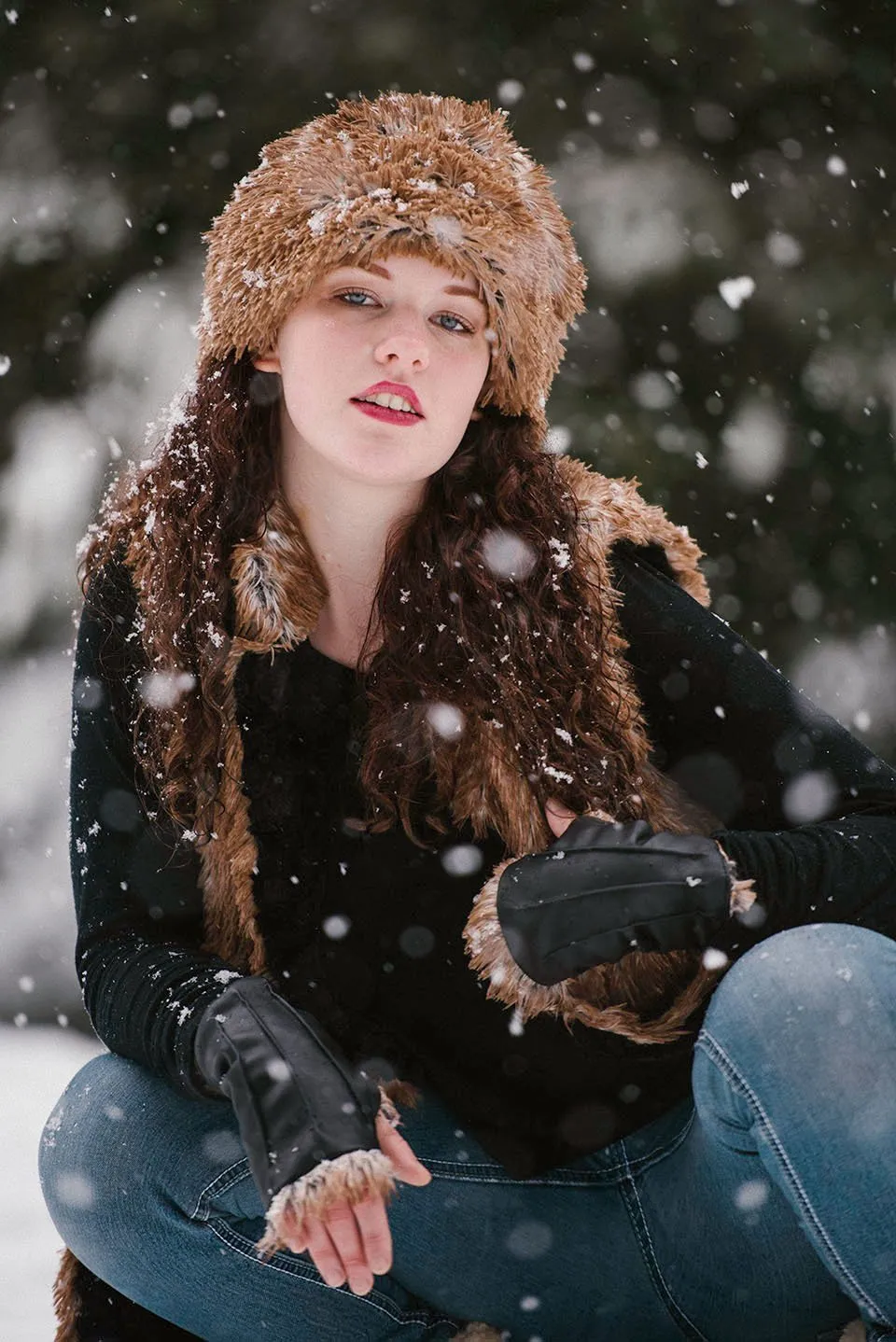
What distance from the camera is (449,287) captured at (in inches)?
73.5

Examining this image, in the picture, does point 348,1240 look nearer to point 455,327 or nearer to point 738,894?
point 738,894

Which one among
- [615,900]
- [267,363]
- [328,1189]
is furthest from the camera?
[267,363]

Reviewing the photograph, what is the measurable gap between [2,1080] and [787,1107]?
3.21 metres

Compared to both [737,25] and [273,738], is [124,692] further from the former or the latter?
[737,25]

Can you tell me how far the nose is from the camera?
1.78 meters

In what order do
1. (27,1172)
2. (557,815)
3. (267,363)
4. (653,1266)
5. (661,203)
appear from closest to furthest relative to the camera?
(653,1266) → (557,815) → (267,363) → (27,1172) → (661,203)

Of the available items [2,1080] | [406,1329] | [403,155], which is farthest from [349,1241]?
[2,1080]

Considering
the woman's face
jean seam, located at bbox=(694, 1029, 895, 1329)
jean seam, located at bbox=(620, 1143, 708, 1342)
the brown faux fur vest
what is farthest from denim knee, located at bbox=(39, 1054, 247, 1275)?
the woman's face

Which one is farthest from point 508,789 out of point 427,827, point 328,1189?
point 328,1189

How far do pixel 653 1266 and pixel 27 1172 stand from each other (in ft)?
6.29

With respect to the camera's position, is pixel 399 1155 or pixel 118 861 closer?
pixel 399 1155

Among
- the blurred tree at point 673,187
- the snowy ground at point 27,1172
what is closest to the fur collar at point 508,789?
the snowy ground at point 27,1172

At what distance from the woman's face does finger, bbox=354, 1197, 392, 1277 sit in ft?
3.02

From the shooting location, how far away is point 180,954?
1.72m
